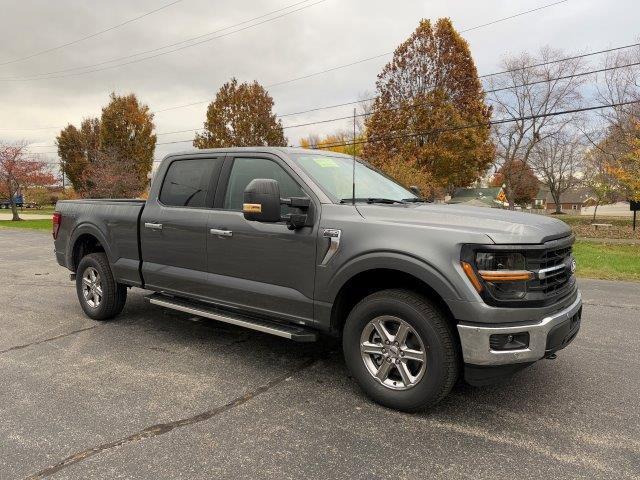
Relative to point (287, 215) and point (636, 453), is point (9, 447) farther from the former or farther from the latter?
point (636, 453)

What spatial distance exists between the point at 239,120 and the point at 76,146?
2482 centimetres

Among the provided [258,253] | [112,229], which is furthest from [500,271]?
[112,229]

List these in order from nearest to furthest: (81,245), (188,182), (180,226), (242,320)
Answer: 1. (242,320)
2. (180,226)
3. (188,182)
4. (81,245)

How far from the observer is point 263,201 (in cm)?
365

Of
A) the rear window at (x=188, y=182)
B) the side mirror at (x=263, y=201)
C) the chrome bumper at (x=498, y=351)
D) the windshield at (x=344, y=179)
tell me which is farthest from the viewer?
the rear window at (x=188, y=182)

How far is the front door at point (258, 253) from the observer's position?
12.7 feet

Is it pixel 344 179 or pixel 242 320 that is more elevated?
pixel 344 179

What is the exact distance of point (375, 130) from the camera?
28906mm

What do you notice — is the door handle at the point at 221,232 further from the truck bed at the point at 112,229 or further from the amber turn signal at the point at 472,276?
the amber turn signal at the point at 472,276

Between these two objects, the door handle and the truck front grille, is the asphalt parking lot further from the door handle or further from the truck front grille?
the door handle

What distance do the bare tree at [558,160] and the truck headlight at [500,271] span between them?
156 ft

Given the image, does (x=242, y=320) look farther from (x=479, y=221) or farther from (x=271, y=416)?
(x=479, y=221)

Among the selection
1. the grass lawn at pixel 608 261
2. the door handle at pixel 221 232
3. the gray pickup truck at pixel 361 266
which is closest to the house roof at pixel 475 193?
the grass lawn at pixel 608 261

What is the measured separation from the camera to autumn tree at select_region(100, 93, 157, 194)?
114 feet
